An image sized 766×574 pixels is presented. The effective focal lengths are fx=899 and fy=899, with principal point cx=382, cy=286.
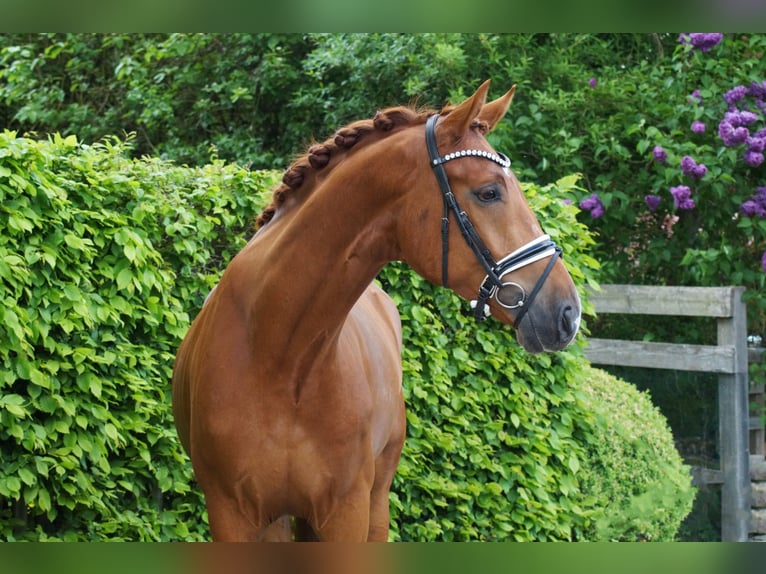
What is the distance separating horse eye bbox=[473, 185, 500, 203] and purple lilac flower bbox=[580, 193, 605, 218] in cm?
525

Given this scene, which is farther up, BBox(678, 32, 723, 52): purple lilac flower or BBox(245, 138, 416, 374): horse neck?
BBox(678, 32, 723, 52): purple lilac flower

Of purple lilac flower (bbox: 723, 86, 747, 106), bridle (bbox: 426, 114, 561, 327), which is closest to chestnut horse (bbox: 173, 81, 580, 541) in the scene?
bridle (bbox: 426, 114, 561, 327)

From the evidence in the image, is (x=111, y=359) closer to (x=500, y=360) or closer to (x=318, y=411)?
(x=318, y=411)

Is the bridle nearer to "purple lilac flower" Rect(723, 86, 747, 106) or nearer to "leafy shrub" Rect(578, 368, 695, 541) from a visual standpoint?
"leafy shrub" Rect(578, 368, 695, 541)

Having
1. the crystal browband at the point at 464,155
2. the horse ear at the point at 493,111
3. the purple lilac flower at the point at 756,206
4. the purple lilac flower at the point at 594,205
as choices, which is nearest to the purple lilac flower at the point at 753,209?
the purple lilac flower at the point at 756,206

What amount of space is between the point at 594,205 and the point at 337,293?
5317mm

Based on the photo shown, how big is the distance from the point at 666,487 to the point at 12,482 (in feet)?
13.7

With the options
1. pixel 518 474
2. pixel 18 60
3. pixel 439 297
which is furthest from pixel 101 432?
pixel 18 60

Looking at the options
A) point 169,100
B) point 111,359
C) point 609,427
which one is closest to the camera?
point 111,359

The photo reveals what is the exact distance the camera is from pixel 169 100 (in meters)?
9.04

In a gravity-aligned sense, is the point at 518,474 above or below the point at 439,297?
below

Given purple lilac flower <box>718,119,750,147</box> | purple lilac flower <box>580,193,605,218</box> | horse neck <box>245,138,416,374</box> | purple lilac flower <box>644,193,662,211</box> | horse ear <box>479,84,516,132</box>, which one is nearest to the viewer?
horse neck <box>245,138,416,374</box>

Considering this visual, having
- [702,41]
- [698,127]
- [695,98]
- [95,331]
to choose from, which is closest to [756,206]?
[698,127]

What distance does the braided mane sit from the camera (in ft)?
8.36
